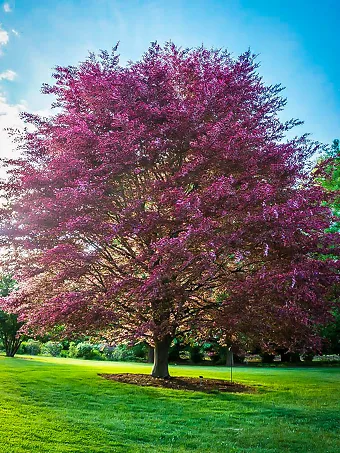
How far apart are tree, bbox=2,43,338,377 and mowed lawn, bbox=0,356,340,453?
1.60 metres

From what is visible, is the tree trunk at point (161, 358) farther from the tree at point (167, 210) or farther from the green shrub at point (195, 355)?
the green shrub at point (195, 355)

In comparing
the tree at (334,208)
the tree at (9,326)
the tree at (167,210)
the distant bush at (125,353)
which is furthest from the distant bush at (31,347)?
the tree at (167,210)

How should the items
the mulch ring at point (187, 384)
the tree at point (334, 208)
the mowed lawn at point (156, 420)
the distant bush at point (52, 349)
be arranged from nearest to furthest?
the mowed lawn at point (156, 420) < the mulch ring at point (187, 384) < the tree at point (334, 208) < the distant bush at point (52, 349)

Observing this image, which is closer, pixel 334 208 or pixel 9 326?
pixel 334 208

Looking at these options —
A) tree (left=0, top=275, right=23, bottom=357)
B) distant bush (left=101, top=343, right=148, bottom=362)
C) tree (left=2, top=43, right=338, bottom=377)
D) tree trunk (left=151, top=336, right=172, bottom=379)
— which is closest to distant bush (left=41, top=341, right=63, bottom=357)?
distant bush (left=101, top=343, right=148, bottom=362)

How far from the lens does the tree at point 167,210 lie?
33.4ft

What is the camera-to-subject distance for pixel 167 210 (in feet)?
37.9

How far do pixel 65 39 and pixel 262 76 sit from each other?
6.16 metres

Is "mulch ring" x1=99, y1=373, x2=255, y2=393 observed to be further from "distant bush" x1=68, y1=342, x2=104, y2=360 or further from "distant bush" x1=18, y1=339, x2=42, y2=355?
"distant bush" x1=18, y1=339, x2=42, y2=355

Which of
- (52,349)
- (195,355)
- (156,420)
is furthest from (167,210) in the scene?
(52,349)

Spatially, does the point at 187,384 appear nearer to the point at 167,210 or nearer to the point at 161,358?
the point at 161,358

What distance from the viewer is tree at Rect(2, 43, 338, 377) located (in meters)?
10.2

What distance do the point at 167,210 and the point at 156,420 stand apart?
17.9ft

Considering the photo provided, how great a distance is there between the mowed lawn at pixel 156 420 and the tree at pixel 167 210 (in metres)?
1.60
